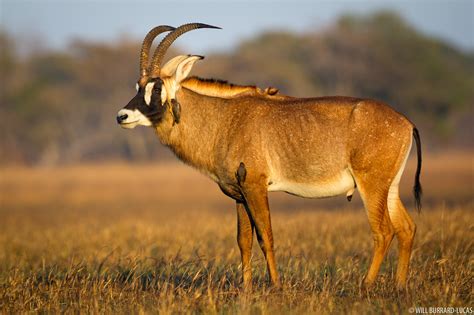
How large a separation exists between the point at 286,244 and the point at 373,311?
4.21 metres

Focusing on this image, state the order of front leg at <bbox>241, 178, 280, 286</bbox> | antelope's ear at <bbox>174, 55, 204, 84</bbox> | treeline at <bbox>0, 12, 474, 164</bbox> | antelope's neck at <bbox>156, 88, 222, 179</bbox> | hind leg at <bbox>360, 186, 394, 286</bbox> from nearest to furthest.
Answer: hind leg at <bbox>360, 186, 394, 286</bbox> < front leg at <bbox>241, 178, 280, 286</bbox> < antelope's neck at <bbox>156, 88, 222, 179</bbox> < antelope's ear at <bbox>174, 55, 204, 84</bbox> < treeline at <bbox>0, 12, 474, 164</bbox>

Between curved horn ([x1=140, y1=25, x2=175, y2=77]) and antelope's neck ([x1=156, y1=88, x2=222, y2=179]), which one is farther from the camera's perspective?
curved horn ([x1=140, y1=25, x2=175, y2=77])

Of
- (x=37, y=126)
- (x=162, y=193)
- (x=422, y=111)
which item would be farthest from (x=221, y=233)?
(x=37, y=126)

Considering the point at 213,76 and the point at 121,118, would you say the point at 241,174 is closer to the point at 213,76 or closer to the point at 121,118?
the point at 121,118

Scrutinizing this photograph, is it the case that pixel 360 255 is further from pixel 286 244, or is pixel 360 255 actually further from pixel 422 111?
pixel 422 111

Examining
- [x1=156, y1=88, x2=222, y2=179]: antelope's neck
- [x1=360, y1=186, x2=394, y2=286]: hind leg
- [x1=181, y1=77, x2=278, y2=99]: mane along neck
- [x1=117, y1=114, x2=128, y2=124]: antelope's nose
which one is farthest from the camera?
[x1=181, y1=77, x2=278, y2=99]: mane along neck

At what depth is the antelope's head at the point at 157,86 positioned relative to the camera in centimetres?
855

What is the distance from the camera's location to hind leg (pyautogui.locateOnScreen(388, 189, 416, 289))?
26.6 feet

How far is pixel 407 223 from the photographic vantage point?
8414 millimetres

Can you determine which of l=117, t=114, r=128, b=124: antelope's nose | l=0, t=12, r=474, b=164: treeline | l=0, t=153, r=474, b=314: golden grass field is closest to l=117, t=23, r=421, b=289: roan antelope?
l=117, t=114, r=128, b=124: antelope's nose

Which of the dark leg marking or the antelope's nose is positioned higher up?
the antelope's nose

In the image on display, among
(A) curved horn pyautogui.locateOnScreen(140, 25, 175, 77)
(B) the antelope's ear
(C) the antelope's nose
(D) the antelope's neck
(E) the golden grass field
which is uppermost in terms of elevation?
(A) curved horn pyautogui.locateOnScreen(140, 25, 175, 77)

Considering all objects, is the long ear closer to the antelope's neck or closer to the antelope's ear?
the antelope's ear

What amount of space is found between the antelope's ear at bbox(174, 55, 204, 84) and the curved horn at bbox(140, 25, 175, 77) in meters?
0.38
